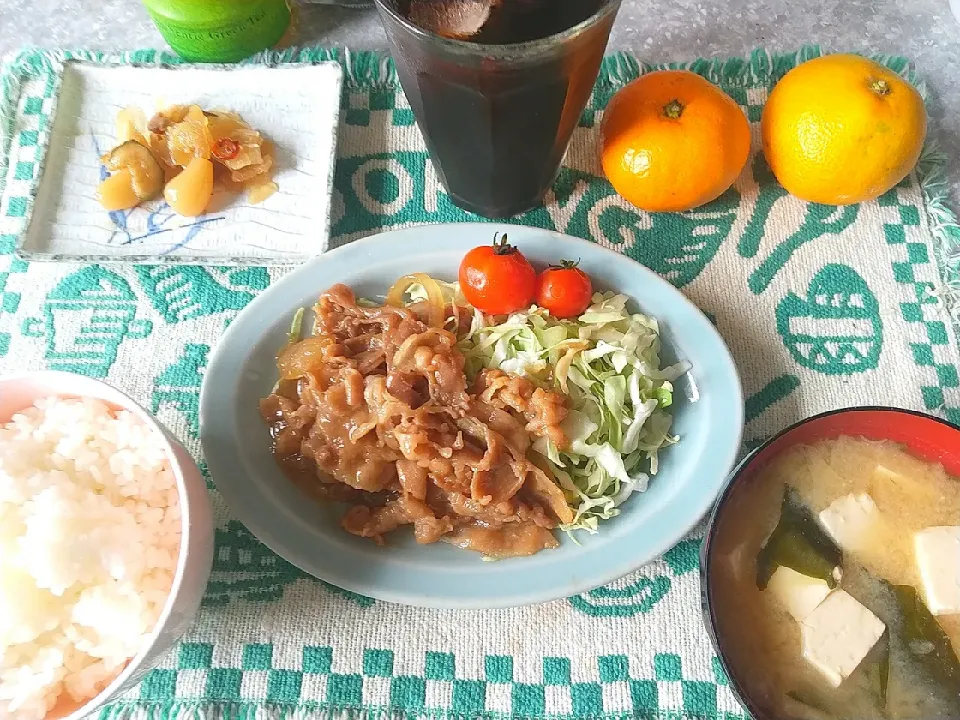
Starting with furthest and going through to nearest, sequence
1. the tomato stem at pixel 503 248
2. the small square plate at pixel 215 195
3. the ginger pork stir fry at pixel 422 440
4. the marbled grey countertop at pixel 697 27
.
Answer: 1. the marbled grey countertop at pixel 697 27
2. the small square plate at pixel 215 195
3. the tomato stem at pixel 503 248
4. the ginger pork stir fry at pixel 422 440

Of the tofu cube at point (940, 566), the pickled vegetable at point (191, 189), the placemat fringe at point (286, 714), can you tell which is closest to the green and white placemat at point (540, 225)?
the placemat fringe at point (286, 714)

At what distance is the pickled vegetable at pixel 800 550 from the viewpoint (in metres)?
0.90

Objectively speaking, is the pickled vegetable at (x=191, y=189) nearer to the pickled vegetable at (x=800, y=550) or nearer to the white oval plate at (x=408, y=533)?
the white oval plate at (x=408, y=533)

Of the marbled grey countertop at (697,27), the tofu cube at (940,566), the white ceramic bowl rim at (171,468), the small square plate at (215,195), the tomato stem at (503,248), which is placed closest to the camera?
the white ceramic bowl rim at (171,468)

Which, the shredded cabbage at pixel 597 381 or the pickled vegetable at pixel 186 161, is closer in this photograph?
the shredded cabbage at pixel 597 381

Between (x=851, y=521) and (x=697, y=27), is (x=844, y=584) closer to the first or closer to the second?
(x=851, y=521)

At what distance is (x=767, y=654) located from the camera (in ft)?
2.83

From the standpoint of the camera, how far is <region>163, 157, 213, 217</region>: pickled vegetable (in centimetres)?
121

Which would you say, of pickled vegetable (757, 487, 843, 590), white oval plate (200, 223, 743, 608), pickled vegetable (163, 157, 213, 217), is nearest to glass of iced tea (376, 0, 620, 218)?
white oval plate (200, 223, 743, 608)

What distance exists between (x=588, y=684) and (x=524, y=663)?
0.09 m

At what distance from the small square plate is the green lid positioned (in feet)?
0.17

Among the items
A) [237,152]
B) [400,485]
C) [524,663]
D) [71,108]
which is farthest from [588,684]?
[71,108]

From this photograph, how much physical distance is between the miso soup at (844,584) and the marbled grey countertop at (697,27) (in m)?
0.88

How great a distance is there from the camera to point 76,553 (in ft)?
2.64
